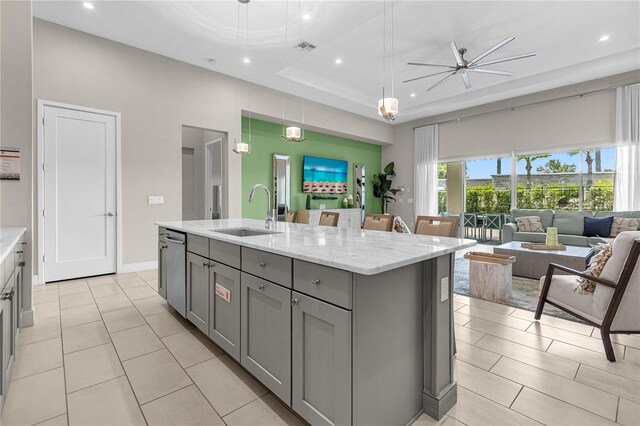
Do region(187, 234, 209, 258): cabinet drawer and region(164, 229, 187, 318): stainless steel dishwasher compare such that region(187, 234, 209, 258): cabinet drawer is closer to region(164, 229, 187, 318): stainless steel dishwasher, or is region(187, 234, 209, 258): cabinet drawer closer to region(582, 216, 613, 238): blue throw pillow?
region(164, 229, 187, 318): stainless steel dishwasher

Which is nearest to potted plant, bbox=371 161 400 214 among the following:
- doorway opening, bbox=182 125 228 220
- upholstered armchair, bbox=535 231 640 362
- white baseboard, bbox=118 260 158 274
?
doorway opening, bbox=182 125 228 220

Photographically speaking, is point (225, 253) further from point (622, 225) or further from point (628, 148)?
point (628, 148)

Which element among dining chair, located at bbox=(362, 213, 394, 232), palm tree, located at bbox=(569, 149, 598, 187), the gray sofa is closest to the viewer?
dining chair, located at bbox=(362, 213, 394, 232)

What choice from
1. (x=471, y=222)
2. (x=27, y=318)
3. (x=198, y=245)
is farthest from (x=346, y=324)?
(x=471, y=222)

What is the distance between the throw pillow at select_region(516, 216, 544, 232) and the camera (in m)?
5.77

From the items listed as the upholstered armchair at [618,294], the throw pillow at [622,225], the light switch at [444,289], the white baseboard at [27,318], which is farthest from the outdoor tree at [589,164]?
the white baseboard at [27,318]

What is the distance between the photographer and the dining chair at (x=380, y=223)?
288 cm

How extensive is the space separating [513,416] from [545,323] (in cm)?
159

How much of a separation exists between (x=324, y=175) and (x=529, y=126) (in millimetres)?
4657

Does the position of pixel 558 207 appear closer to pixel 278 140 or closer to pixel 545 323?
pixel 545 323

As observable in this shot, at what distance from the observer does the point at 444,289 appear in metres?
1.63

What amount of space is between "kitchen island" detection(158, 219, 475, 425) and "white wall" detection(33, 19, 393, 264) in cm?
329

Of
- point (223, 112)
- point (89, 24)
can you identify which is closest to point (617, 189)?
point (223, 112)

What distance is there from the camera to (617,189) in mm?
5574
